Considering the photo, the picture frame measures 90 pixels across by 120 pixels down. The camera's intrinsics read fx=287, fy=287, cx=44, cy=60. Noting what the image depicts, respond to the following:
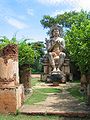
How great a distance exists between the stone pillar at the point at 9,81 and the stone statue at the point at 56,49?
29.2 ft

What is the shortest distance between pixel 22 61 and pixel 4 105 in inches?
108

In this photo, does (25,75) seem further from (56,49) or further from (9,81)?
(56,49)

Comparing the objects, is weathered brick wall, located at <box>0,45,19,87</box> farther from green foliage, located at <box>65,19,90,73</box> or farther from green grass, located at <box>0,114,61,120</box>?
green foliage, located at <box>65,19,90,73</box>

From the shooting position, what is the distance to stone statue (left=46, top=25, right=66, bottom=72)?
1639cm

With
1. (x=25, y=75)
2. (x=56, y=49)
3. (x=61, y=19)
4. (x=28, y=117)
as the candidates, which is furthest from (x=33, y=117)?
(x=61, y=19)

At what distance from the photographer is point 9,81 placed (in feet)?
23.7

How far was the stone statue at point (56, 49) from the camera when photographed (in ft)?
53.8

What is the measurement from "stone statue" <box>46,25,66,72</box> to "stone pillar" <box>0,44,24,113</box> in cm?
891

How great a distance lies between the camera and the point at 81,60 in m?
8.18

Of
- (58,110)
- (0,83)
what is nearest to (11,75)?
(0,83)

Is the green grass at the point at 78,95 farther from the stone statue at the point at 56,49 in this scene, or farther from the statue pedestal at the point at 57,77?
the stone statue at the point at 56,49

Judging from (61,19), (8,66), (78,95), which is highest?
(61,19)

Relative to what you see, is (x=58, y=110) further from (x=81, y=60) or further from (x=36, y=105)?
(x=81, y=60)

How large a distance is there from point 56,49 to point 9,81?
10158 millimetres
